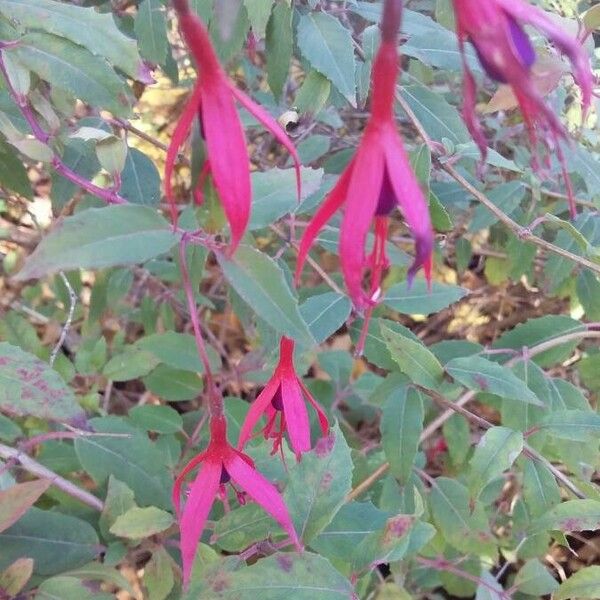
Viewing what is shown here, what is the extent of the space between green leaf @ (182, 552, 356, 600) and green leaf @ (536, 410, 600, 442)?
0.28 meters

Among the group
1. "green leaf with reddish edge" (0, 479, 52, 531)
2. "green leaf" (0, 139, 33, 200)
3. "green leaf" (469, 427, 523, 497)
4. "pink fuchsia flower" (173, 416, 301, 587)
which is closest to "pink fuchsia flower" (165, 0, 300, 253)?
"pink fuchsia flower" (173, 416, 301, 587)

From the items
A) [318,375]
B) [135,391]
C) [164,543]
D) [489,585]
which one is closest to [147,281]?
[135,391]

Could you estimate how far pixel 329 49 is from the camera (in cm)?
71

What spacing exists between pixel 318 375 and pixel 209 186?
128 centimetres

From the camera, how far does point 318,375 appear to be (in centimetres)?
167

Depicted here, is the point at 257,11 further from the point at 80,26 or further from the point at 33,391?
the point at 33,391

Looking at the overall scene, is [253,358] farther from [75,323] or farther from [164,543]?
[75,323]

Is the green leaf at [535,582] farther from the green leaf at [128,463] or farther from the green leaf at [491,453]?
the green leaf at [128,463]

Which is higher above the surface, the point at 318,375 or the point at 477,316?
the point at 477,316

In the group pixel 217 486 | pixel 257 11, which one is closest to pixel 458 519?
pixel 217 486

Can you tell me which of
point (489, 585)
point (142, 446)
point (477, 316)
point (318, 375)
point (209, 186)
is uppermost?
point (209, 186)

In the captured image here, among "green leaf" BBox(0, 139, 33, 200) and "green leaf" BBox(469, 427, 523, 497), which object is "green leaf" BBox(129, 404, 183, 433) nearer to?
"green leaf" BBox(0, 139, 33, 200)

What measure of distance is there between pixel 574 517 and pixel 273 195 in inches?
14.9

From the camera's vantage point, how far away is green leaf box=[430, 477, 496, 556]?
89cm
